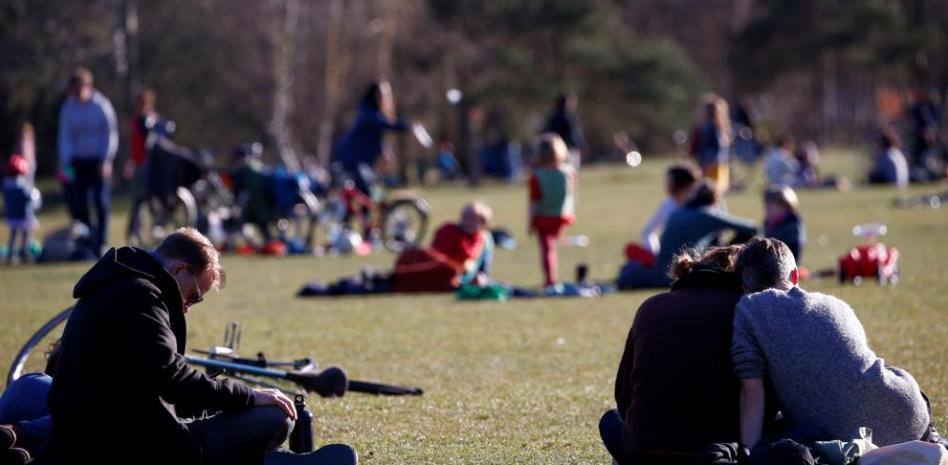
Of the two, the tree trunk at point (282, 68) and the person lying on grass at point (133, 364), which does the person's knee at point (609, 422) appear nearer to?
the person lying on grass at point (133, 364)

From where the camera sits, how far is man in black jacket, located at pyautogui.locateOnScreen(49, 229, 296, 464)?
18.2ft

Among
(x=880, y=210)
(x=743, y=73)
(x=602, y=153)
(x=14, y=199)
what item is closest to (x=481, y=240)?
(x=14, y=199)

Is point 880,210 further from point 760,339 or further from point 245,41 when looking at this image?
point 245,41

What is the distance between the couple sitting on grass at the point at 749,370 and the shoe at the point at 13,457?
7.75 ft

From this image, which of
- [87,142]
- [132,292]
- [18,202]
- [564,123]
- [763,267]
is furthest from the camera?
[564,123]

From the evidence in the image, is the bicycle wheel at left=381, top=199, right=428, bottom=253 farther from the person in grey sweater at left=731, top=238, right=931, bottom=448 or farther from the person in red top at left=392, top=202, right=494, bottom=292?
the person in grey sweater at left=731, top=238, right=931, bottom=448

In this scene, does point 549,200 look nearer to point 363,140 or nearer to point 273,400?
point 363,140

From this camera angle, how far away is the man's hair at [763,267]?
6.00 m

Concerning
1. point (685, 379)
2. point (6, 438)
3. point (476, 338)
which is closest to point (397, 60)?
point (476, 338)

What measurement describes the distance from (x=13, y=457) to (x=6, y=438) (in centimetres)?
→ 8

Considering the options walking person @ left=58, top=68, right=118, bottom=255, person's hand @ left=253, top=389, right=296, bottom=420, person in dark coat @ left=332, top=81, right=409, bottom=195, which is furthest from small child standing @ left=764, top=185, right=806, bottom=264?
walking person @ left=58, top=68, right=118, bottom=255

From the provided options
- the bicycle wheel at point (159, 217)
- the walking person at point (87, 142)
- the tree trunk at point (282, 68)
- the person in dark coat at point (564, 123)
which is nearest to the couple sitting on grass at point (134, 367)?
the walking person at point (87, 142)

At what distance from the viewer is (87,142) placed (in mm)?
18281

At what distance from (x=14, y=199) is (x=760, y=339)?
15.2 meters
